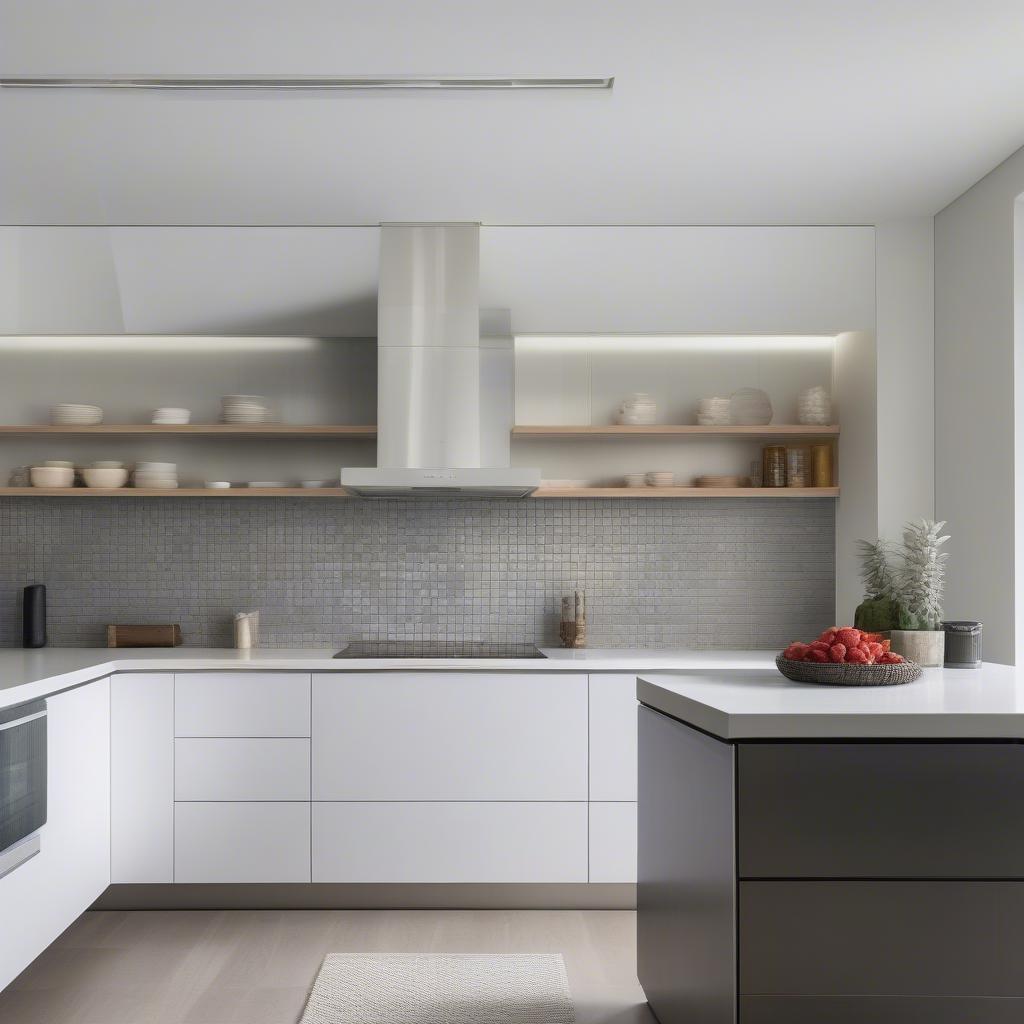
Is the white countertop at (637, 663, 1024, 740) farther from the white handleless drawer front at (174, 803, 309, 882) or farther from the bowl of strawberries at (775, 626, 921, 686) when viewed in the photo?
the white handleless drawer front at (174, 803, 309, 882)

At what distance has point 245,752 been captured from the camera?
358 cm

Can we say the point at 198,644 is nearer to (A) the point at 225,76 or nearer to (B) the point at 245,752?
(B) the point at 245,752

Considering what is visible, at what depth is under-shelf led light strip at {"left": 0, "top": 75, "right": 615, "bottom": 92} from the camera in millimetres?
2820

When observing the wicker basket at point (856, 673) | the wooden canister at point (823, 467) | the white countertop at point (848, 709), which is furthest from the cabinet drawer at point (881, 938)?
the wooden canister at point (823, 467)

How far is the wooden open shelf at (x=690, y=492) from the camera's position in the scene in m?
4.07


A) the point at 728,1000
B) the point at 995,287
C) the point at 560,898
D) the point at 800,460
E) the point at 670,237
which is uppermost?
the point at 670,237

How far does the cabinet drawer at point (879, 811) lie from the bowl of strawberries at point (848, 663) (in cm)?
37

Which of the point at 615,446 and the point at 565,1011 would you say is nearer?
the point at 565,1011

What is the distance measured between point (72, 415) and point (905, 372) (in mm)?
3259

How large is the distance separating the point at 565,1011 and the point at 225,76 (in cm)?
268

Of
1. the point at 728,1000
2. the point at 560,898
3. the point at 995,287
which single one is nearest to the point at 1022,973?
the point at 728,1000

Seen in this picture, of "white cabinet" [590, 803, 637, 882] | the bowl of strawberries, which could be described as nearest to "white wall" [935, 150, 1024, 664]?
the bowl of strawberries

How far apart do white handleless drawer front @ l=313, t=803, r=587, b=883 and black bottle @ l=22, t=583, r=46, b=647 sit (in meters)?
1.44

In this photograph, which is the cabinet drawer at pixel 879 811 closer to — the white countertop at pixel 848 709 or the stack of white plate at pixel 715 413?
the white countertop at pixel 848 709
